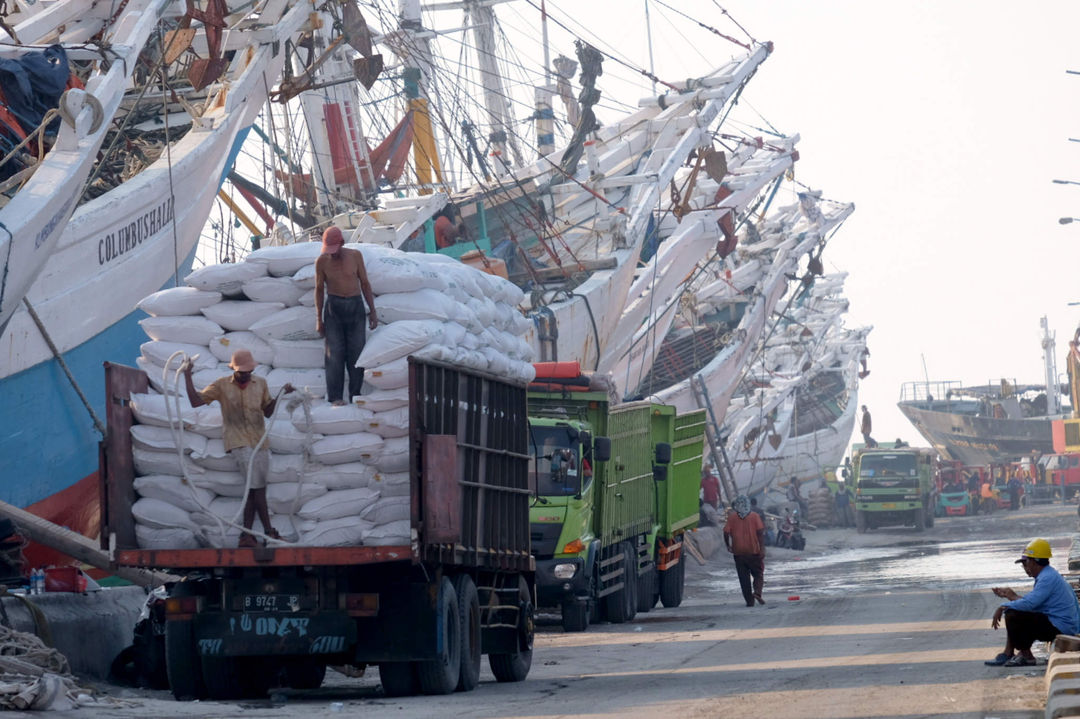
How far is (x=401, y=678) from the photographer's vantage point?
1179cm

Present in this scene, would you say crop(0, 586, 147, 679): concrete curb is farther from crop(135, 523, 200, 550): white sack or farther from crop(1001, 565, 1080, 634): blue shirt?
crop(1001, 565, 1080, 634): blue shirt

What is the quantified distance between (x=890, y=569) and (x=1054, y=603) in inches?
739

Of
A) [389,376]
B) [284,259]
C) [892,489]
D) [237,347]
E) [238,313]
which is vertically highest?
[284,259]

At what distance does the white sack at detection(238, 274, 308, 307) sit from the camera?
466 inches

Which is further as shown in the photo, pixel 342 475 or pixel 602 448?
pixel 602 448

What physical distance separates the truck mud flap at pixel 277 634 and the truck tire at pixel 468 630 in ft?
3.69

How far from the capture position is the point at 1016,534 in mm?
42875

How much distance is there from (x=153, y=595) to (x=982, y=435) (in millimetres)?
88740

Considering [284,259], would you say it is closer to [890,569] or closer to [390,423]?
[390,423]

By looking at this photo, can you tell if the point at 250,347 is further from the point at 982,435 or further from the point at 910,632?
the point at 982,435

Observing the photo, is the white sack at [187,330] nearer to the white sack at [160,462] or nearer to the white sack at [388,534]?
the white sack at [160,462]

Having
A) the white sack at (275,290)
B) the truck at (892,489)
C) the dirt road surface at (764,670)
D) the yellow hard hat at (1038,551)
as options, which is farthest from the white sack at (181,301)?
the truck at (892,489)

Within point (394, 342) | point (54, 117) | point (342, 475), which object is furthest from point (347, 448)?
point (54, 117)

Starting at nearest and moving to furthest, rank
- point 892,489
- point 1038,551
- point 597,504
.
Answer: point 1038,551
point 597,504
point 892,489
